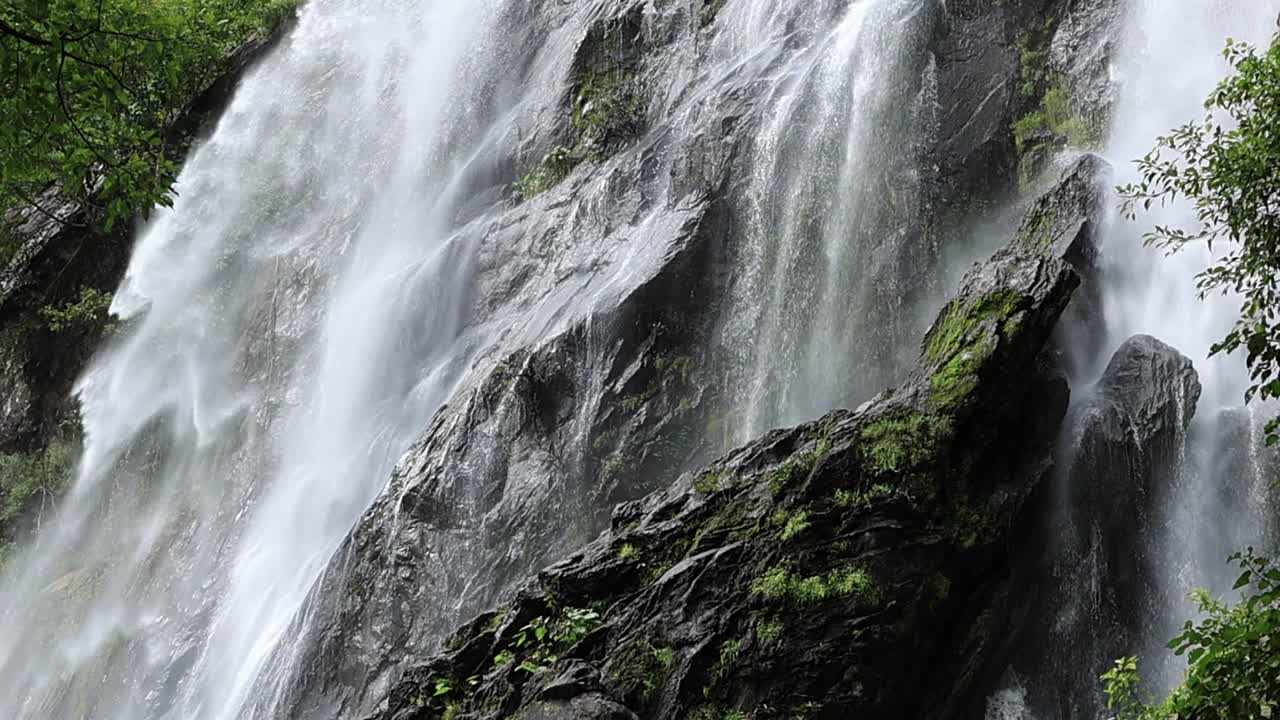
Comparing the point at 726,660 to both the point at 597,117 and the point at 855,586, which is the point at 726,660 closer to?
the point at 855,586

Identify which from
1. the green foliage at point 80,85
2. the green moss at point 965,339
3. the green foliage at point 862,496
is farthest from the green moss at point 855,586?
the green foliage at point 80,85

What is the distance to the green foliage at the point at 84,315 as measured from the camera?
20.4m

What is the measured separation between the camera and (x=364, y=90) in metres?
20.2

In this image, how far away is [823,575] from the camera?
711 centimetres

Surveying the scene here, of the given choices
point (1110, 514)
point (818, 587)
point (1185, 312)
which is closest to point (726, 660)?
point (818, 587)

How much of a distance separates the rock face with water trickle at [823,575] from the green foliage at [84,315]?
15.2 metres

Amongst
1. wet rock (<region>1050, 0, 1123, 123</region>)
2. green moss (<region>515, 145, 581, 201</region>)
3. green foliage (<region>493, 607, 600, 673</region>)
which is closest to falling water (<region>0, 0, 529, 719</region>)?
green moss (<region>515, 145, 581, 201</region>)

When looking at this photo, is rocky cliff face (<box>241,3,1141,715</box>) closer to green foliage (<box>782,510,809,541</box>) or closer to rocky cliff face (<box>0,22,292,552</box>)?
green foliage (<box>782,510,809,541</box>)

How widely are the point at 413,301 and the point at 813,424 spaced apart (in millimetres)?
8061

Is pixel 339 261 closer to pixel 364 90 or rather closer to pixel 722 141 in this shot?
pixel 364 90

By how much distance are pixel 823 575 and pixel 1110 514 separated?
2.94m

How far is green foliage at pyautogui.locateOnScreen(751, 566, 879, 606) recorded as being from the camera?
23.0 ft

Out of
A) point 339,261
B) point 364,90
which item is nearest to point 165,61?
point 339,261

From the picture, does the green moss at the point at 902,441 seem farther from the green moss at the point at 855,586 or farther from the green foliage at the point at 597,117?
the green foliage at the point at 597,117
